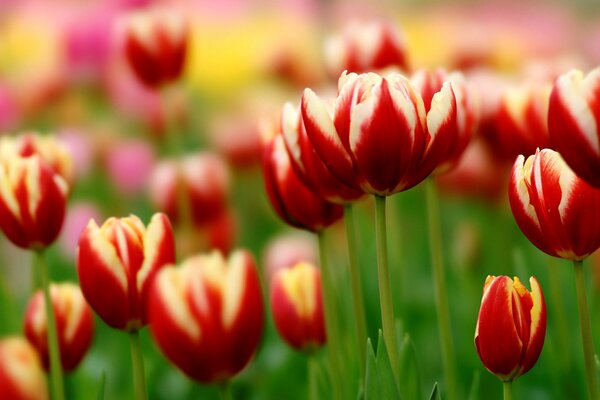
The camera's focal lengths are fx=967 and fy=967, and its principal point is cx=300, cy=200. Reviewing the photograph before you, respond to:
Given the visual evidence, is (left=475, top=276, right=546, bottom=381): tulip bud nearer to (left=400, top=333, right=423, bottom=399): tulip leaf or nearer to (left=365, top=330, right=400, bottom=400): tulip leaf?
(left=365, top=330, right=400, bottom=400): tulip leaf

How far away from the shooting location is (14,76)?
4.05m

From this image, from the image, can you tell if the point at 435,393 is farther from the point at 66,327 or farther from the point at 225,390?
the point at 66,327

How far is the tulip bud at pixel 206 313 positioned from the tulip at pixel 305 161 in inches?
5.4

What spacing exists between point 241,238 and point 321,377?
1333 millimetres

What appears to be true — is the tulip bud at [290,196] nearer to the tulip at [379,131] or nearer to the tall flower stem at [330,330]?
the tall flower stem at [330,330]

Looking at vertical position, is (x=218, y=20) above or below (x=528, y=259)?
above

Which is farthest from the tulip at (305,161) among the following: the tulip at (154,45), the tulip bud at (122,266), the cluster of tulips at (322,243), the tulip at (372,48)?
the tulip at (154,45)

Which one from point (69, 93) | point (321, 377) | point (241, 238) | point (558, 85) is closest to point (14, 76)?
point (69, 93)

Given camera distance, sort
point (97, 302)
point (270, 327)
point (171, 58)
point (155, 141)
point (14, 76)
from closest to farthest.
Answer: point (97, 302)
point (171, 58)
point (270, 327)
point (155, 141)
point (14, 76)

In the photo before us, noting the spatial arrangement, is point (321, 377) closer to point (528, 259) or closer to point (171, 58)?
point (171, 58)

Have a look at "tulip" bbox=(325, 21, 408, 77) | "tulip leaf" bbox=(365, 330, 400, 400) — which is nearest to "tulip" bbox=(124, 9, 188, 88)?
"tulip" bbox=(325, 21, 408, 77)

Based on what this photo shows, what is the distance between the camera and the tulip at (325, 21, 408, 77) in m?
1.22

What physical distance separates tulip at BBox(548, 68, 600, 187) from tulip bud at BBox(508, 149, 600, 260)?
0.06 meters

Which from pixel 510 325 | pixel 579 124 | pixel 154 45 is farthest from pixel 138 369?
pixel 154 45
